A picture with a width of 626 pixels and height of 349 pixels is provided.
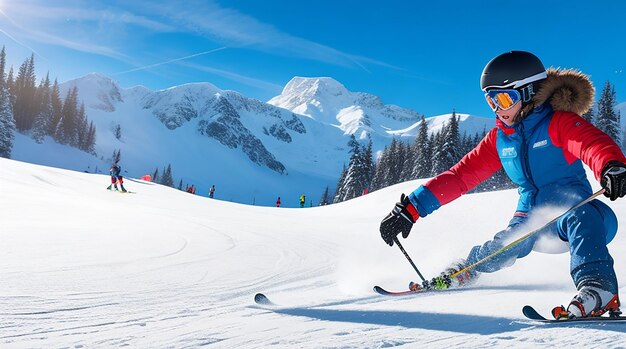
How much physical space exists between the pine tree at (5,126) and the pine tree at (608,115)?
2617 inches

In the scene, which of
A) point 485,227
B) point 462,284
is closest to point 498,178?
point 485,227

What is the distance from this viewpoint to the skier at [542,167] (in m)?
2.34

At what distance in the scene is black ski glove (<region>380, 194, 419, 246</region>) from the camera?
Result: 3.29 metres

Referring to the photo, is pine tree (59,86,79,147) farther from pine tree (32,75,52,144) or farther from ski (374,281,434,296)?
ski (374,281,434,296)

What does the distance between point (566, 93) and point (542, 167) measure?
527 mm

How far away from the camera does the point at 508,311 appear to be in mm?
2295

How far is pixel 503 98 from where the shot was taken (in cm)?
310

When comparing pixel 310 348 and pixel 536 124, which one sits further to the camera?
pixel 536 124

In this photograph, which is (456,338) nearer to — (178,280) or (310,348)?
(310,348)

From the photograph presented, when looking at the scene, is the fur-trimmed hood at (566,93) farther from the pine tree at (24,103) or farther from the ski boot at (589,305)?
the pine tree at (24,103)

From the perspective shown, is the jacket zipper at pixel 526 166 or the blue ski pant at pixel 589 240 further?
the jacket zipper at pixel 526 166

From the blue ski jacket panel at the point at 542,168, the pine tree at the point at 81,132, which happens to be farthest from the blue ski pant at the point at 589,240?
the pine tree at the point at 81,132

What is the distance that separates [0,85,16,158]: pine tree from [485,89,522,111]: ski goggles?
63.0 meters

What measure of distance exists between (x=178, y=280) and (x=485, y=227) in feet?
23.1
